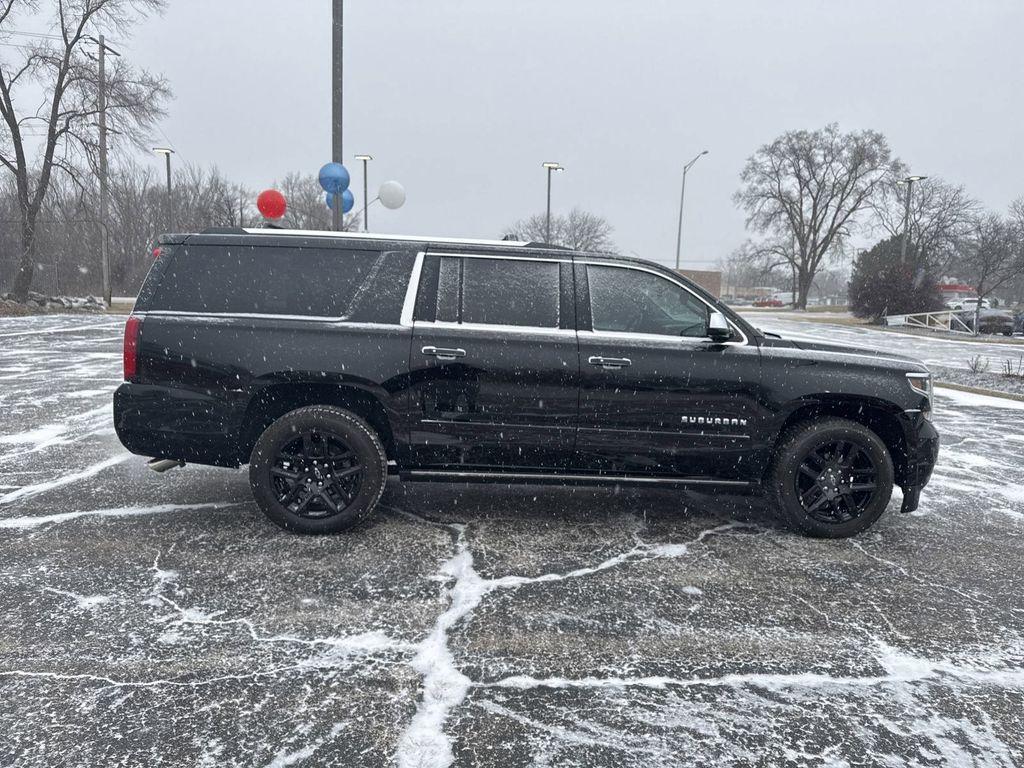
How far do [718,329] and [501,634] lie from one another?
7.56 ft

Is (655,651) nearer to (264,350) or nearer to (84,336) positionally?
(264,350)

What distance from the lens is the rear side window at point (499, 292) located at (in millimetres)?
4367

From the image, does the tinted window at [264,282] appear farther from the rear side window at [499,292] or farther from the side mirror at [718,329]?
the side mirror at [718,329]

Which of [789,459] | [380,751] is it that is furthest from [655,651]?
[789,459]

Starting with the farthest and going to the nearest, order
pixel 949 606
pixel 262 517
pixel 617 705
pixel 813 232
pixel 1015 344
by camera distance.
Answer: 1. pixel 813 232
2. pixel 1015 344
3. pixel 262 517
4. pixel 949 606
5. pixel 617 705

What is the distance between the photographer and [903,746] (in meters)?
2.41

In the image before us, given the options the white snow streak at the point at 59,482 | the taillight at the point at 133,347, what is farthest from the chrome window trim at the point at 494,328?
the white snow streak at the point at 59,482

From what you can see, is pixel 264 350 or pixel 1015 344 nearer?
pixel 264 350

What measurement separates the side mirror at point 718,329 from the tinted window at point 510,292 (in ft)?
3.27

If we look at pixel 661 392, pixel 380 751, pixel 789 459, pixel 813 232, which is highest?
pixel 813 232

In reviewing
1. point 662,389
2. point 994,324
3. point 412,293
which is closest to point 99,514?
point 412,293

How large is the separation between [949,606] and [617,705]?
2.16 m

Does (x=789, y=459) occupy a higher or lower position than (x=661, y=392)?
lower

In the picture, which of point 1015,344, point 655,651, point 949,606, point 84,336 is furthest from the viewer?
point 1015,344
